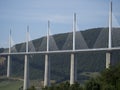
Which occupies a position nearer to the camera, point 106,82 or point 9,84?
point 106,82

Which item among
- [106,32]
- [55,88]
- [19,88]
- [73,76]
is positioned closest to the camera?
[55,88]

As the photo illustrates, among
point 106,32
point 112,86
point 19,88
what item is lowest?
point 19,88

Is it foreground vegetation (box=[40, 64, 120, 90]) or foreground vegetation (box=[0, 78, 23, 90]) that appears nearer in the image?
foreground vegetation (box=[40, 64, 120, 90])

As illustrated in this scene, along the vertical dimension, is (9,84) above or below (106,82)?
below

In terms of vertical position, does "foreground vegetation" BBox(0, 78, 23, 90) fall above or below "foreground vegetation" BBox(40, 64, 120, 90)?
below

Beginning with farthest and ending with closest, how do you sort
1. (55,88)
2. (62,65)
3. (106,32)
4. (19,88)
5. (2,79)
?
(62,65) → (2,79) → (19,88) → (106,32) → (55,88)

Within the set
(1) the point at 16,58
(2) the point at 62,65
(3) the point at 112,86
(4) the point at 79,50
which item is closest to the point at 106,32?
(4) the point at 79,50

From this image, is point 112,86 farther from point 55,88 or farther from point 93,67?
point 93,67

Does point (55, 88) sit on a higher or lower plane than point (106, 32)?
lower

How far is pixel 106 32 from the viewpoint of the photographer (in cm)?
3719

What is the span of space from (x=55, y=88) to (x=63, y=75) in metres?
36.4

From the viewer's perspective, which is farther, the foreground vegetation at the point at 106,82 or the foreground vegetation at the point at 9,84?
the foreground vegetation at the point at 9,84

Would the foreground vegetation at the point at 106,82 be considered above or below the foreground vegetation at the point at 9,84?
above

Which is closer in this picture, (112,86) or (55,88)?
(112,86)
